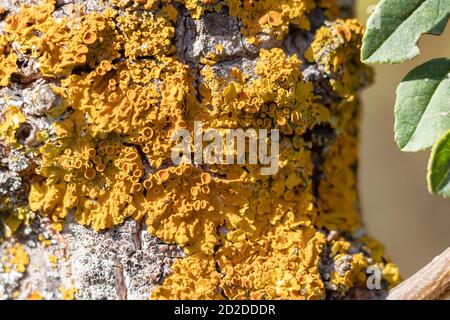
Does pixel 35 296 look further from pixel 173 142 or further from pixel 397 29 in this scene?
pixel 397 29

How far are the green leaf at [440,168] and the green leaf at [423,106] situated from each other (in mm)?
81

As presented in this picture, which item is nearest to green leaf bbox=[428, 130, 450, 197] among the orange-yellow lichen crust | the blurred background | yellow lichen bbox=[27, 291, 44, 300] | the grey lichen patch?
the orange-yellow lichen crust

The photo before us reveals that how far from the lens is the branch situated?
1.02 metres

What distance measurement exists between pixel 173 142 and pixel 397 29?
1.43 ft

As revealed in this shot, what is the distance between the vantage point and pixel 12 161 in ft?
3.80

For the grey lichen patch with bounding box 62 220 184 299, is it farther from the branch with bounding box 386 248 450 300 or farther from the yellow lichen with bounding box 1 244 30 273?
the branch with bounding box 386 248 450 300

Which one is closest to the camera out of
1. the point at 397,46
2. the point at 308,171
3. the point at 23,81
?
the point at 397,46

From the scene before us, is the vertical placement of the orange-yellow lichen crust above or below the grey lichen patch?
above

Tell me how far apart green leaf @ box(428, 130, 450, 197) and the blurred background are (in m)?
2.00

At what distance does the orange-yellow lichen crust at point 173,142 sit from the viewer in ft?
3.72

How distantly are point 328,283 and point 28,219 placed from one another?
597mm

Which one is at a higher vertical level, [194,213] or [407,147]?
[407,147]

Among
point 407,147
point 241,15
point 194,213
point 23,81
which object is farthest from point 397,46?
point 23,81
